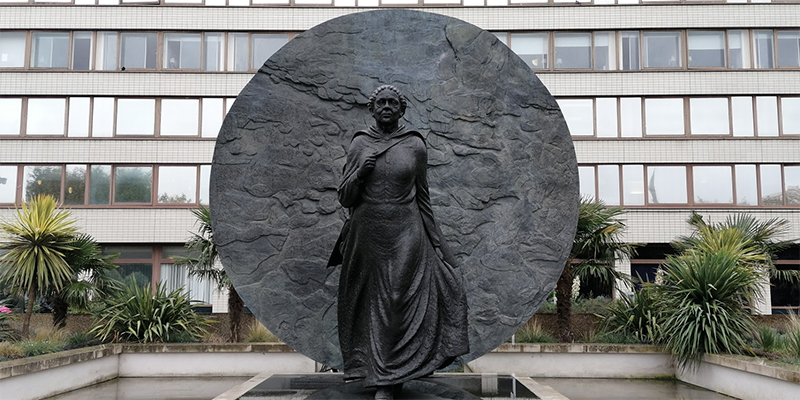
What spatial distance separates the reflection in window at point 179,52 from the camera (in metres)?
26.3

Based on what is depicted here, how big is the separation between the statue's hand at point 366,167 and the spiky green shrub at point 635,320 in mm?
10267

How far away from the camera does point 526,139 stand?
8.80m

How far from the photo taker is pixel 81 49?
26.2m

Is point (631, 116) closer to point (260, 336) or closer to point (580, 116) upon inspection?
point (580, 116)

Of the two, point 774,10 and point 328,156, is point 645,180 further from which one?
point 328,156

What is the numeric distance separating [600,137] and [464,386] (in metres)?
18.8

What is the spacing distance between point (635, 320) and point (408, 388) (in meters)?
10.1

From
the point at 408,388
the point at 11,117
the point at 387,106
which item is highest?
the point at 11,117

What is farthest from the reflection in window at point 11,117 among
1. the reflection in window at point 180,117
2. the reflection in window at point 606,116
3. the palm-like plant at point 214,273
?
the reflection in window at point 606,116

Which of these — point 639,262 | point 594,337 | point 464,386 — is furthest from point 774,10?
point 464,386

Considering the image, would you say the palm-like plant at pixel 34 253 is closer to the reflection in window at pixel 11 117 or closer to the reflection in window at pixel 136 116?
the reflection in window at pixel 136 116

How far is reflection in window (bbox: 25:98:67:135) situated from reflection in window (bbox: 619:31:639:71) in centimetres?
1887

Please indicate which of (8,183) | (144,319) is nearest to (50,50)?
(8,183)

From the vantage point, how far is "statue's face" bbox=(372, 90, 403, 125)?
240 inches
